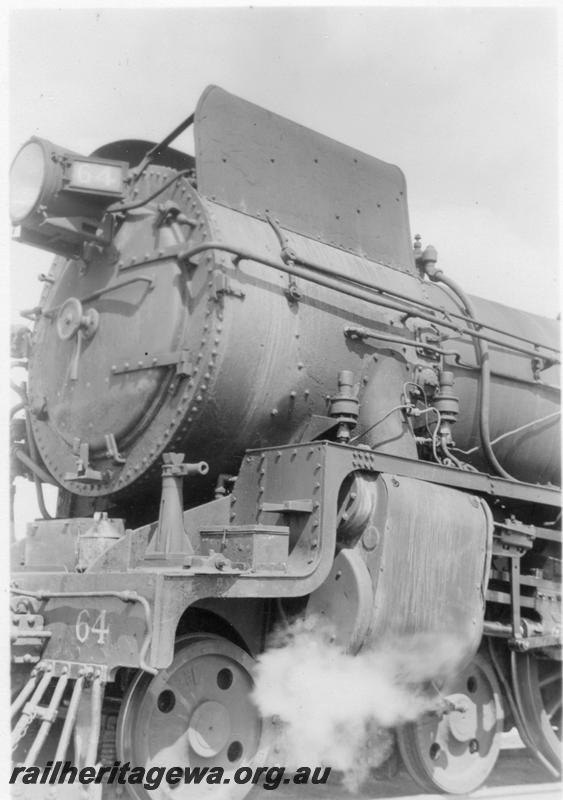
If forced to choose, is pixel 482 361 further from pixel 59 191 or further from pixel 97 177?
pixel 59 191

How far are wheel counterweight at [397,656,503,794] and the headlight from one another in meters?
3.24

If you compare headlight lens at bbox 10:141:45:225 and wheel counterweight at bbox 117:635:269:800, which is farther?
headlight lens at bbox 10:141:45:225

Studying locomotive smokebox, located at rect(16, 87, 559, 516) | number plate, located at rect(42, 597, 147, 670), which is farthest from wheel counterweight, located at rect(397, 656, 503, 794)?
number plate, located at rect(42, 597, 147, 670)

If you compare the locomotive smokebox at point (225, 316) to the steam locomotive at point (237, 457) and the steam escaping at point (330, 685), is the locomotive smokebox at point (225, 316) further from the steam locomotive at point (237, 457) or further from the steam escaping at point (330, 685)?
the steam escaping at point (330, 685)

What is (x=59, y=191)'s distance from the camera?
16.5 ft

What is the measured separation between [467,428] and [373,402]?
1.09 m

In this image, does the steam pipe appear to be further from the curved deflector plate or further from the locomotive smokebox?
the curved deflector plate

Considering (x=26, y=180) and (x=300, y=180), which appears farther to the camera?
(x=300, y=180)

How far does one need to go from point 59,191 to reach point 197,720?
2.75 m

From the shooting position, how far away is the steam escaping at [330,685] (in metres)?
4.69

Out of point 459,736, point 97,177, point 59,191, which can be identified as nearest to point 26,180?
point 59,191

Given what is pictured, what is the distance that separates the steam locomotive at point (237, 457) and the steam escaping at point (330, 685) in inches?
3.2

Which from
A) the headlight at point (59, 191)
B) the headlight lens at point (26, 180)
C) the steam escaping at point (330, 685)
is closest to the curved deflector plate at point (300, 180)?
the headlight at point (59, 191)

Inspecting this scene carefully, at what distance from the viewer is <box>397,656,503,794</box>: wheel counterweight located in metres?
5.53
